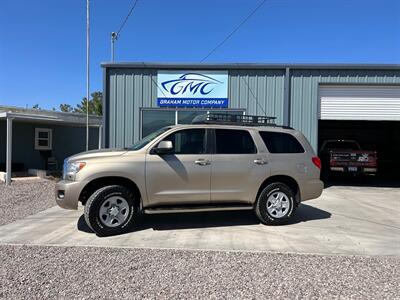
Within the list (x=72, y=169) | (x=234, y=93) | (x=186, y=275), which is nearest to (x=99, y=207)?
(x=72, y=169)

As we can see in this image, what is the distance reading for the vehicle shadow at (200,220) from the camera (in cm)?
743

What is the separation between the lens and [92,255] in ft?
18.0

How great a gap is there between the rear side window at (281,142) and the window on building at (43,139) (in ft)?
53.5

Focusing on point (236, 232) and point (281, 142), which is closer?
point (236, 232)

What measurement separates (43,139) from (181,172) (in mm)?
16274

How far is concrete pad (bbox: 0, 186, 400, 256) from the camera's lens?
6.19m

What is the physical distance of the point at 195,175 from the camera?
7.16 meters

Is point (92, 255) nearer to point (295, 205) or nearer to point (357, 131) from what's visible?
point (295, 205)

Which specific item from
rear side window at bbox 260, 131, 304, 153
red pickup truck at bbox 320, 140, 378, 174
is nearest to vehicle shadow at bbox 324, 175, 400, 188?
red pickup truck at bbox 320, 140, 378, 174

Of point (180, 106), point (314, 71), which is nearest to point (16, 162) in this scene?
point (180, 106)

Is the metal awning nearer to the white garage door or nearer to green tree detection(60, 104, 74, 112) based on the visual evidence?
the white garage door

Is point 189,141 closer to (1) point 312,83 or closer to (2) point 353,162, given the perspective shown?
(1) point 312,83

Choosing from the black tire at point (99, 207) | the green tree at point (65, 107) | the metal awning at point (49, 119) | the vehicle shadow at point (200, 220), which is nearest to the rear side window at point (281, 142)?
the vehicle shadow at point (200, 220)

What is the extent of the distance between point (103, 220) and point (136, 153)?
4.20ft
